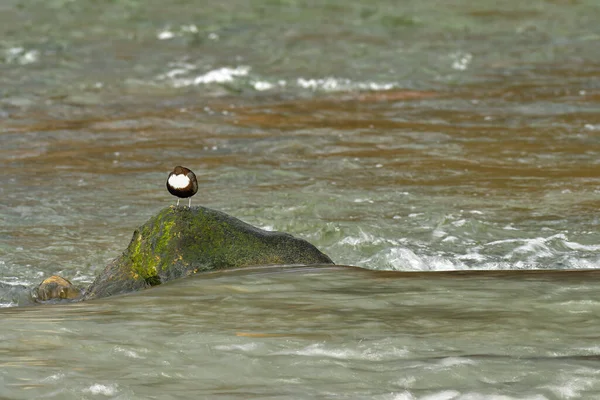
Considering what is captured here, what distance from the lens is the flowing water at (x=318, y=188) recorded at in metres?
4.94

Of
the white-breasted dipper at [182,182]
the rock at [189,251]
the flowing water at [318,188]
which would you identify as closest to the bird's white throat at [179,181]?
the white-breasted dipper at [182,182]

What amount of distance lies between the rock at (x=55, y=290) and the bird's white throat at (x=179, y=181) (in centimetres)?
92

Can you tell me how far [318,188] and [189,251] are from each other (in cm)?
361

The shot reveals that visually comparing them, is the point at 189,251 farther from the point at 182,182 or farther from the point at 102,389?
the point at 102,389

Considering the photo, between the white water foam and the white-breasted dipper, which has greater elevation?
the white-breasted dipper

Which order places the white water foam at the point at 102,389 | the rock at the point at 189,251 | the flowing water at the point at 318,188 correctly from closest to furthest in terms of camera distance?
the white water foam at the point at 102,389 → the flowing water at the point at 318,188 → the rock at the point at 189,251

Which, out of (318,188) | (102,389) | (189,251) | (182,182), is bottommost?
(102,389)

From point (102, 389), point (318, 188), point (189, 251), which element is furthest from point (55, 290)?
point (318, 188)

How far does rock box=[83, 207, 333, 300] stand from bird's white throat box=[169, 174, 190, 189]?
0.59 ft

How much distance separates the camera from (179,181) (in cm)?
738

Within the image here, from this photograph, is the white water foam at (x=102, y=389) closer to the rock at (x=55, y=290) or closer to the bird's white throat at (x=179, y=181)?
the rock at (x=55, y=290)

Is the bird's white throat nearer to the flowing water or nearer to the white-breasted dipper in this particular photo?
the white-breasted dipper

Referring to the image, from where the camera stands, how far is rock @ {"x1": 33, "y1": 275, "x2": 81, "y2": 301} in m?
7.33

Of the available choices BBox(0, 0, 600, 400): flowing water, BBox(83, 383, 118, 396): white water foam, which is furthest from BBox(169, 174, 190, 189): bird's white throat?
BBox(83, 383, 118, 396): white water foam
